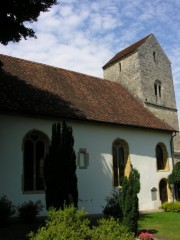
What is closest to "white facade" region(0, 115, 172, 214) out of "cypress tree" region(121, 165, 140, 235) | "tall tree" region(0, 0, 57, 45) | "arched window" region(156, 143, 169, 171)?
"arched window" region(156, 143, 169, 171)

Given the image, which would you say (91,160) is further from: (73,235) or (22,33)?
(73,235)

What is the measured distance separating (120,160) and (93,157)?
8.95 feet

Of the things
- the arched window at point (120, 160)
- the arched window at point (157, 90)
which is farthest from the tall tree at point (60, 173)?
the arched window at point (157, 90)

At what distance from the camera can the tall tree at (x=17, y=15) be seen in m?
10.2

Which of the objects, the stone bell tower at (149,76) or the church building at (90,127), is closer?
the church building at (90,127)

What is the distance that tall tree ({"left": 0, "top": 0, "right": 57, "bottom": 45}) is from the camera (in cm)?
1016

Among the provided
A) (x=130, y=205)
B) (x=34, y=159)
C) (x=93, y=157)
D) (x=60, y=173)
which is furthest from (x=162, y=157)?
(x=60, y=173)

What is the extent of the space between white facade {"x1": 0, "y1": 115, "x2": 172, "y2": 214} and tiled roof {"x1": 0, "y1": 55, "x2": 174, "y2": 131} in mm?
509

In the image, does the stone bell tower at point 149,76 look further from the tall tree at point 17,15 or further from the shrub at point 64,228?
the shrub at point 64,228

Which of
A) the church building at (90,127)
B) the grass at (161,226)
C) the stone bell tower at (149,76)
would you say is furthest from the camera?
the stone bell tower at (149,76)

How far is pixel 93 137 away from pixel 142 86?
31.1 feet

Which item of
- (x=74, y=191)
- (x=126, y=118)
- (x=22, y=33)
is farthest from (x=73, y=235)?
(x=126, y=118)

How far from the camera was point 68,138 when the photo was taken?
12547 millimetres

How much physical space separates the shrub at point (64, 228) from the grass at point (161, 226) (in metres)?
5.10
